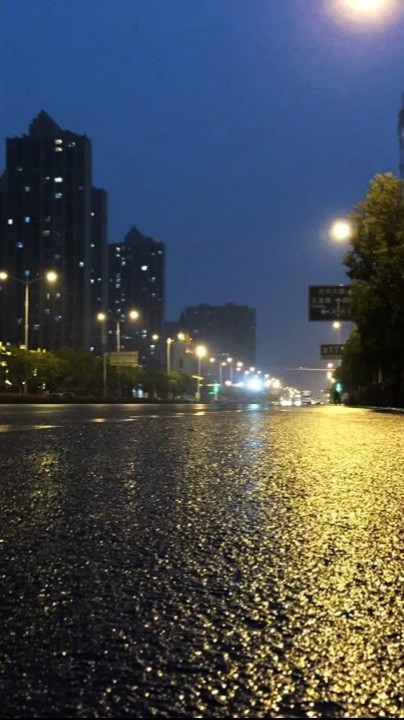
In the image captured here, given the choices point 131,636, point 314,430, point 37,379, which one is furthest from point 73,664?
point 37,379

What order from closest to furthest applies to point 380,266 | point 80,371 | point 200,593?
point 200,593 < point 380,266 < point 80,371

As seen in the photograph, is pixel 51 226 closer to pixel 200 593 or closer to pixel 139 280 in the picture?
pixel 139 280

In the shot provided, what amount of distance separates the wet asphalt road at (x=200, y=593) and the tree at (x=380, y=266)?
25959 millimetres

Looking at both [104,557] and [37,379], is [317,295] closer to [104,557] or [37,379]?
[37,379]

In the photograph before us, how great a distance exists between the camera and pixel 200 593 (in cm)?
291

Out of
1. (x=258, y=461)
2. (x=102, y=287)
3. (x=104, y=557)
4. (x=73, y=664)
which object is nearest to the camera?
(x=73, y=664)

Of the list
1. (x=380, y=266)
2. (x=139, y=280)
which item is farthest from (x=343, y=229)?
(x=139, y=280)

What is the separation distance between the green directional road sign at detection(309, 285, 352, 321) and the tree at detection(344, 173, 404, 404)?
32.7ft

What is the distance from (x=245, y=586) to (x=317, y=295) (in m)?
43.7

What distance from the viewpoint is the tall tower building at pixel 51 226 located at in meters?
133

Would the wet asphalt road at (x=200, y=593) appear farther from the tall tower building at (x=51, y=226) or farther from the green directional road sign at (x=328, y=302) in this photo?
the tall tower building at (x=51, y=226)

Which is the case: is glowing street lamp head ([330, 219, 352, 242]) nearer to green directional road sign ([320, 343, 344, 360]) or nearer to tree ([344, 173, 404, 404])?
tree ([344, 173, 404, 404])

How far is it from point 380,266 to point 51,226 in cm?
10988

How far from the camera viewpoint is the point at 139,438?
8.87 m
